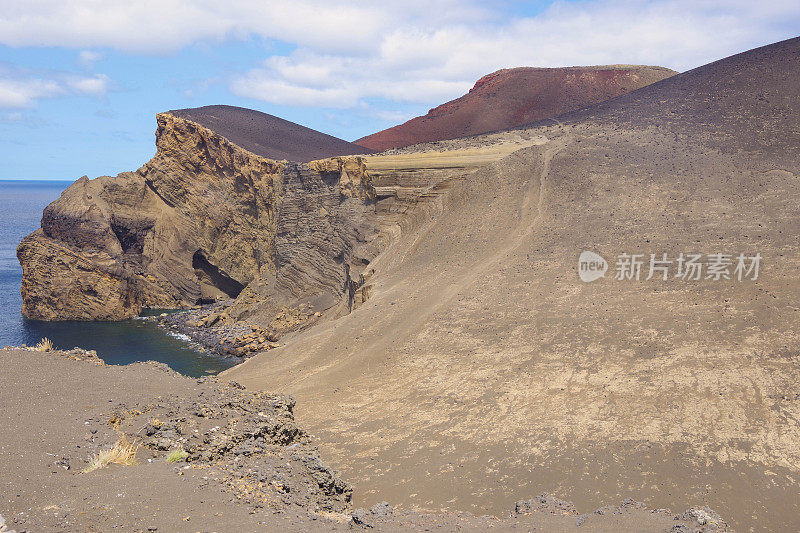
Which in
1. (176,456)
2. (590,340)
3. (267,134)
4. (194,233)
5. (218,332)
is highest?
(267,134)

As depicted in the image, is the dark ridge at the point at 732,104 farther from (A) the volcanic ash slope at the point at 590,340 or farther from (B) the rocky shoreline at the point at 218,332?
(B) the rocky shoreline at the point at 218,332

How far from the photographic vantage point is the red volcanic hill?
216 feet

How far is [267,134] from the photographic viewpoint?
5450 cm

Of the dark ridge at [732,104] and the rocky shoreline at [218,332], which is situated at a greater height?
the dark ridge at [732,104]

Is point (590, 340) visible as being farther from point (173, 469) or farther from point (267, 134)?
point (267, 134)

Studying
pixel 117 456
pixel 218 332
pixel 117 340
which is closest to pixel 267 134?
pixel 218 332

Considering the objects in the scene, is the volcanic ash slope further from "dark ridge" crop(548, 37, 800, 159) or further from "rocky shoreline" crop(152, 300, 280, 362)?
"rocky shoreline" crop(152, 300, 280, 362)

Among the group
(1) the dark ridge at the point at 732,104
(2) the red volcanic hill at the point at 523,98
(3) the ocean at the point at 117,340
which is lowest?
(3) the ocean at the point at 117,340

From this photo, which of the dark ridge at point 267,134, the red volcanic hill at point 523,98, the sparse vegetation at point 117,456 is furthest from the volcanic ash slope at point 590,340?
the red volcanic hill at point 523,98

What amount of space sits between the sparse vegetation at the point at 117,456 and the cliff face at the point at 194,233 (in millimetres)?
21761

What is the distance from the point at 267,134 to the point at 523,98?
103 feet

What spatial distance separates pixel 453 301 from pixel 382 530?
41.2ft

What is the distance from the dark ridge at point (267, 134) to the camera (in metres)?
47.1

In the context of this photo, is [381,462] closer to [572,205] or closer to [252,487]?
A: [252,487]
